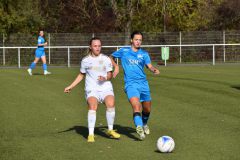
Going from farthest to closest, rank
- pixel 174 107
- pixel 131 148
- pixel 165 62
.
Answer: pixel 165 62
pixel 174 107
pixel 131 148

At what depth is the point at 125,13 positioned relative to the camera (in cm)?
4731

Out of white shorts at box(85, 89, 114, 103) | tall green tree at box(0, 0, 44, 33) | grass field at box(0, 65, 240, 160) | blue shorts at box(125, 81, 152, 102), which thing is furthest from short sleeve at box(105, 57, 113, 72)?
tall green tree at box(0, 0, 44, 33)

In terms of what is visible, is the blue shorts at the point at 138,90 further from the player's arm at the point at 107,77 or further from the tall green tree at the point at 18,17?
the tall green tree at the point at 18,17

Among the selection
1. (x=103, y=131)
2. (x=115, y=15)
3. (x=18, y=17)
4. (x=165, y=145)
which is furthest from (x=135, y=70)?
(x=115, y=15)

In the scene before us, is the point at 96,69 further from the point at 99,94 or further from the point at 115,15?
the point at 115,15

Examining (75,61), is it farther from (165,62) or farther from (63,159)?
(63,159)

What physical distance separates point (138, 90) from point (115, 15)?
37.5 m

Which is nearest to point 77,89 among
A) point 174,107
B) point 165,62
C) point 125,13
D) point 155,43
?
point 174,107

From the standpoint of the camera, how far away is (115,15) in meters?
48.3

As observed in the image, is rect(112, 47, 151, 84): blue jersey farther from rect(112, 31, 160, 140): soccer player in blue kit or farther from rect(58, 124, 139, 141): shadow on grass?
rect(58, 124, 139, 141): shadow on grass

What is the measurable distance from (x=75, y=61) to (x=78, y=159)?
108ft

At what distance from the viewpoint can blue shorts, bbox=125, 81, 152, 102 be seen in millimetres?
10977

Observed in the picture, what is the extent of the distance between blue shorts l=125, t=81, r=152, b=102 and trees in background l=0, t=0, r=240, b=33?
3541 cm

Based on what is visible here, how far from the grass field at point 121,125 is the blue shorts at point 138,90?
0.66 m
